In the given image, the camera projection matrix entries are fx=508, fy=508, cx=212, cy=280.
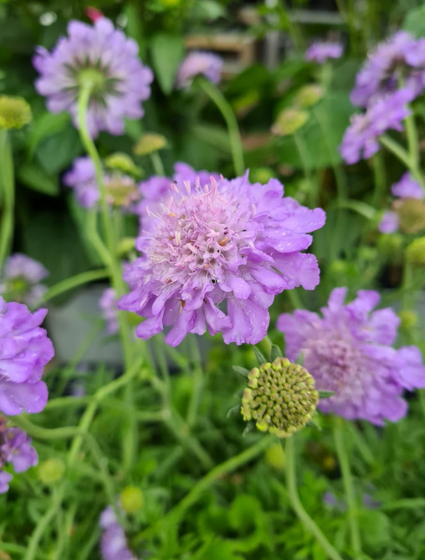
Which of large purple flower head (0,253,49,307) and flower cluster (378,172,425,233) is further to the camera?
large purple flower head (0,253,49,307)

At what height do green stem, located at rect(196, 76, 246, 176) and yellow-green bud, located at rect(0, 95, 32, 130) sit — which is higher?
green stem, located at rect(196, 76, 246, 176)

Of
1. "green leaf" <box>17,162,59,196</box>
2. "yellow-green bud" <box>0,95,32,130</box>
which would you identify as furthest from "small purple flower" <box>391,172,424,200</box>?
"green leaf" <box>17,162,59,196</box>

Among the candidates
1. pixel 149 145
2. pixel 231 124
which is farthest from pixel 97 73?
pixel 231 124

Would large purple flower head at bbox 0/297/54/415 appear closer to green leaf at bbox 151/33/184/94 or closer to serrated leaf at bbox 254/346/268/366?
serrated leaf at bbox 254/346/268/366

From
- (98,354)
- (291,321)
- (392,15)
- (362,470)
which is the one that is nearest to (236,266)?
(291,321)

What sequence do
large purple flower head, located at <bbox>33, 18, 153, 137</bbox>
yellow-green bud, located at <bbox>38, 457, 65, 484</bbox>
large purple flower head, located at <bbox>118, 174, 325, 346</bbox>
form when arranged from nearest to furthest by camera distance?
large purple flower head, located at <bbox>118, 174, 325, 346</bbox> < yellow-green bud, located at <bbox>38, 457, 65, 484</bbox> < large purple flower head, located at <bbox>33, 18, 153, 137</bbox>

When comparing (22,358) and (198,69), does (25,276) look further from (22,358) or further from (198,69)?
(22,358)
